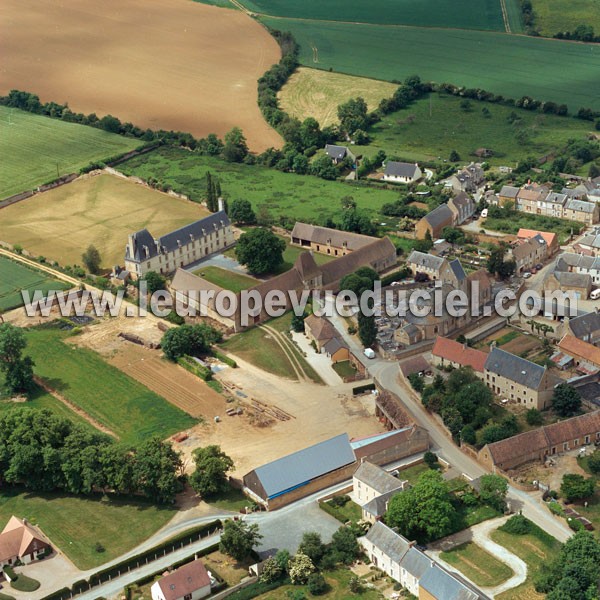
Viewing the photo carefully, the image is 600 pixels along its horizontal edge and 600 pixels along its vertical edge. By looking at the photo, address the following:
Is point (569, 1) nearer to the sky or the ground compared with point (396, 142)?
nearer to the sky

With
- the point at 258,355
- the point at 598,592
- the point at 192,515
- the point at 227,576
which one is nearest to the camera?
the point at 598,592

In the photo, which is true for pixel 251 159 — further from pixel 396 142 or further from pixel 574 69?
pixel 574 69

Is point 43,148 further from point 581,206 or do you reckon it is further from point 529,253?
point 581,206

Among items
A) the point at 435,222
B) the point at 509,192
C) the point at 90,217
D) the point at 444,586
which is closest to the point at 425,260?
the point at 435,222

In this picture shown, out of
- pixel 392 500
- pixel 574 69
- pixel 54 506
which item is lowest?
pixel 54 506

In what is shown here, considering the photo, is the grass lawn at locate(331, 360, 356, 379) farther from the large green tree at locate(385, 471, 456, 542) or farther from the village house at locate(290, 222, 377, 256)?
the village house at locate(290, 222, 377, 256)

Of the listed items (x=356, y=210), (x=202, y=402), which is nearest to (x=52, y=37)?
(x=356, y=210)

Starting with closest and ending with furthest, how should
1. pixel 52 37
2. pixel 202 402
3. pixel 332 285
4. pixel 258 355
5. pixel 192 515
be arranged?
pixel 192 515, pixel 202 402, pixel 258 355, pixel 332 285, pixel 52 37
